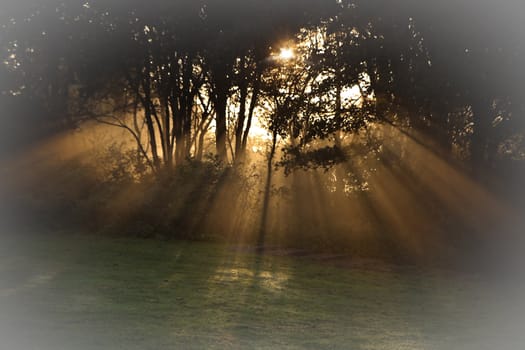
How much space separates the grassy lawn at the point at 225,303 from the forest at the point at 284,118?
4855 mm

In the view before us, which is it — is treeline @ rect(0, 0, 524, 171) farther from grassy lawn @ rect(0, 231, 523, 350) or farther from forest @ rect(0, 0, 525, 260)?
grassy lawn @ rect(0, 231, 523, 350)

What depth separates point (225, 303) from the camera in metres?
13.2

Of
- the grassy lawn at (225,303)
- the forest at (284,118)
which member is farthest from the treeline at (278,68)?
the grassy lawn at (225,303)

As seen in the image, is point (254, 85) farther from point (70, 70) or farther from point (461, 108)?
point (461, 108)

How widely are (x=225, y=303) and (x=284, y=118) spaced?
14.4m

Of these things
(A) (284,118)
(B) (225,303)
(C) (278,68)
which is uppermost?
(C) (278,68)

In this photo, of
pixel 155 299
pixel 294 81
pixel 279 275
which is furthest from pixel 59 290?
pixel 294 81

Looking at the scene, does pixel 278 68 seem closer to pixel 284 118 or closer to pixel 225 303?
pixel 284 118

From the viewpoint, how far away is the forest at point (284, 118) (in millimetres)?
22766

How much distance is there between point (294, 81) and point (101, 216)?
10.2 meters

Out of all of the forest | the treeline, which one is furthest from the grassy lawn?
the treeline

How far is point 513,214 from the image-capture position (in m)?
22.6

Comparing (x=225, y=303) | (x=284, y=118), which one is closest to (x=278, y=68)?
(x=284, y=118)

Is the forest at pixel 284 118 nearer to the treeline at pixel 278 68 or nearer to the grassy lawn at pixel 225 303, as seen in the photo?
the treeline at pixel 278 68
